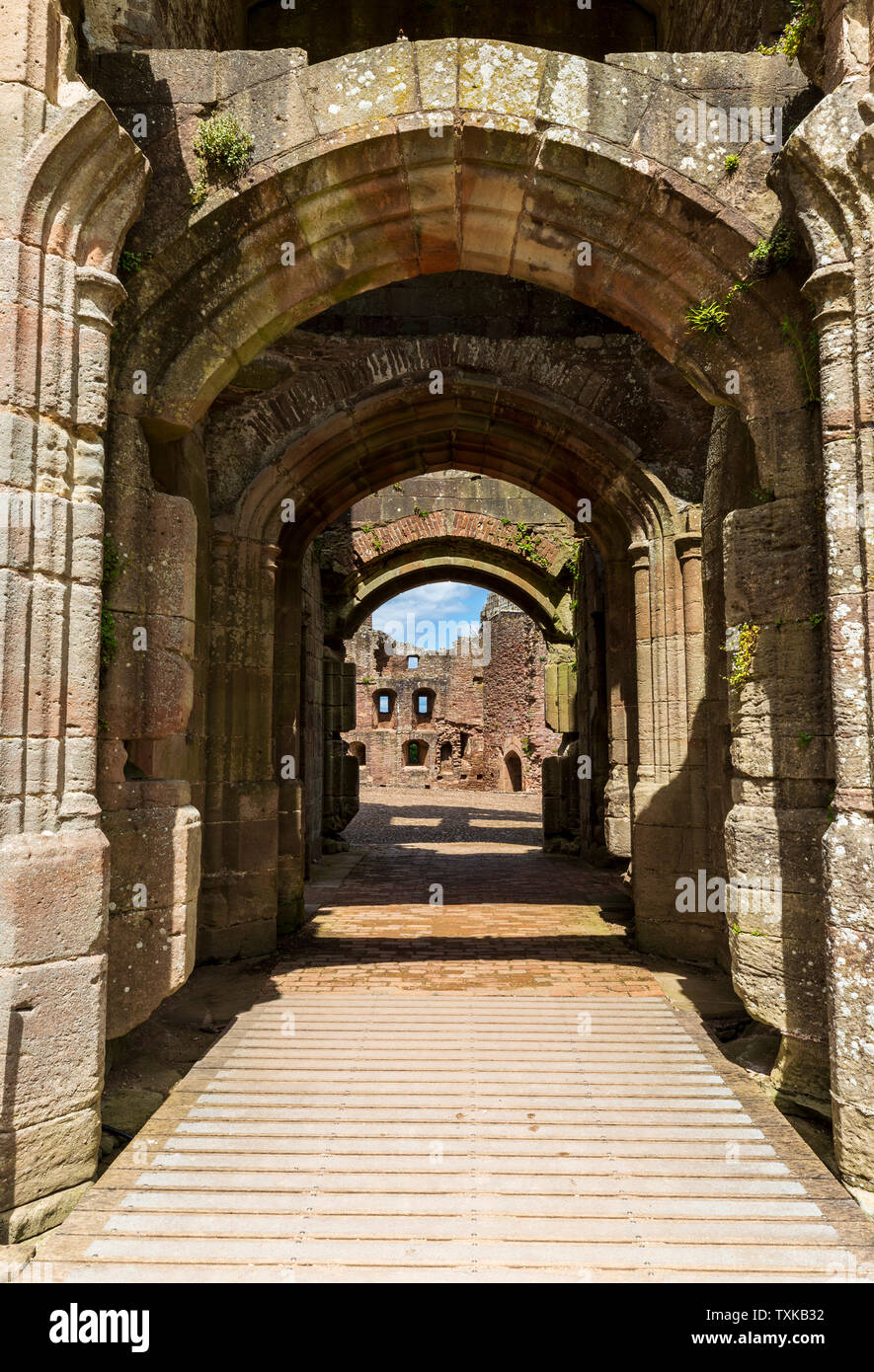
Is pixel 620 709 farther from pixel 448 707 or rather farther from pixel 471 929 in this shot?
pixel 448 707

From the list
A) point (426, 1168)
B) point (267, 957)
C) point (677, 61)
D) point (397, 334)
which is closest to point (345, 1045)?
→ point (426, 1168)

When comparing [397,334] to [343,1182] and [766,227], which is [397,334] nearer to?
[766,227]

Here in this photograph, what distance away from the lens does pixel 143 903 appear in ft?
10.7

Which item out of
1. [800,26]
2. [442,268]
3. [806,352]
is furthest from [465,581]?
[800,26]

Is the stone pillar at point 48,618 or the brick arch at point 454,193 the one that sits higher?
the brick arch at point 454,193

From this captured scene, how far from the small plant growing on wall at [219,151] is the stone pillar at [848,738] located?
228cm

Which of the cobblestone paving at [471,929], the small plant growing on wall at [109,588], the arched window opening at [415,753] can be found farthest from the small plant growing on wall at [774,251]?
the arched window opening at [415,753]

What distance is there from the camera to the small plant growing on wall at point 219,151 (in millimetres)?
3402

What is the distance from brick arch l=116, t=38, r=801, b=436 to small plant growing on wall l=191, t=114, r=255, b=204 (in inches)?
2.2

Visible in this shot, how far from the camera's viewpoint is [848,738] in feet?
9.44

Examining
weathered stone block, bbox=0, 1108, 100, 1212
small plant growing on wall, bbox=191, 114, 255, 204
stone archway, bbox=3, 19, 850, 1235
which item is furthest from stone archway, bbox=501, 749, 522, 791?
weathered stone block, bbox=0, 1108, 100, 1212

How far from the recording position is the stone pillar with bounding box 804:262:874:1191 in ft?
9.14

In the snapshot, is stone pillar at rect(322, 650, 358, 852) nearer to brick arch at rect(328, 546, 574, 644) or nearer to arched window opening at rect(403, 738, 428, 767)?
brick arch at rect(328, 546, 574, 644)
